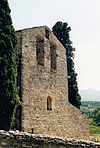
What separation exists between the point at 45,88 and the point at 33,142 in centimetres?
570

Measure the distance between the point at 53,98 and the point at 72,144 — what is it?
593cm

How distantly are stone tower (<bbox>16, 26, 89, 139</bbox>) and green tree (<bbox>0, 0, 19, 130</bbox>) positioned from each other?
141 cm

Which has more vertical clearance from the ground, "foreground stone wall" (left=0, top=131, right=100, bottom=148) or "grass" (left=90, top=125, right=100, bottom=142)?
"foreground stone wall" (left=0, top=131, right=100, bottom=148)

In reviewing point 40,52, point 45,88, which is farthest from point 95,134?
point 40,52

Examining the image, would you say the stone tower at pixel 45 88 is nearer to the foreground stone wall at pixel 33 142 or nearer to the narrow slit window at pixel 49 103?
the narrow slit window at pixel 49 103

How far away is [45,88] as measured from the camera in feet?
43.4

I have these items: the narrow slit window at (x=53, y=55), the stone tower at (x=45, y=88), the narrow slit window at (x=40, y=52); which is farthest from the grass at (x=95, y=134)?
the narrow slit window at (x=40, y=52)

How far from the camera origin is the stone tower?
12.0 meters

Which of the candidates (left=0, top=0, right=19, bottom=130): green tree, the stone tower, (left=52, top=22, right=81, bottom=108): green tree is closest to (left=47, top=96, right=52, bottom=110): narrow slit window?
the stone tower

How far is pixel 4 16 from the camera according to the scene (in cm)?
1071

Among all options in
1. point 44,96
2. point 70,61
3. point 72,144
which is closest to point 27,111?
point 44,96

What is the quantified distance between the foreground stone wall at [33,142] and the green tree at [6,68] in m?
2.25

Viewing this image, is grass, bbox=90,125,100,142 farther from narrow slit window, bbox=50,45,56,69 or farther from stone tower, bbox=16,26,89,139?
narrow slit window, bbox=50,45,56,69

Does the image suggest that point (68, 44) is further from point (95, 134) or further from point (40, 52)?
point (95, 134)
